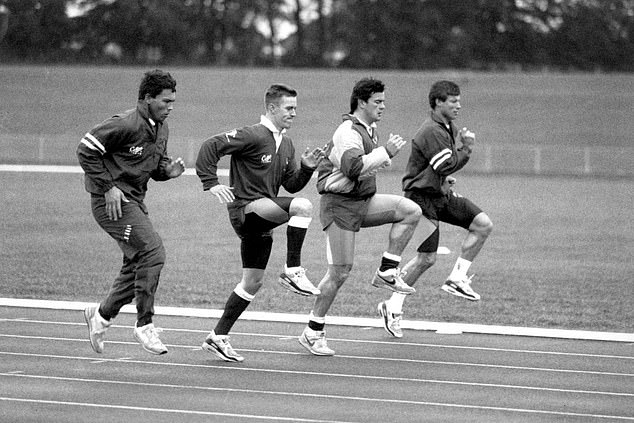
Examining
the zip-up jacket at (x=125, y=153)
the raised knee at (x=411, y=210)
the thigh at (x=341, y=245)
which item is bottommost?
the thigh at (x=341, y=245)

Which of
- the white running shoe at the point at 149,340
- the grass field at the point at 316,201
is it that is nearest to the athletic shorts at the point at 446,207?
the grass field at the point at 316,201

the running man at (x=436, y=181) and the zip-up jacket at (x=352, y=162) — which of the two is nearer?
the zip-up jacket at (x=352, y=162)

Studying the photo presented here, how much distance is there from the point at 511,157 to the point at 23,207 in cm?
2729

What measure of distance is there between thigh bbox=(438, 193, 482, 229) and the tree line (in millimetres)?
52883

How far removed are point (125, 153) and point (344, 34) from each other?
191 feet

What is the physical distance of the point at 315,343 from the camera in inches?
404

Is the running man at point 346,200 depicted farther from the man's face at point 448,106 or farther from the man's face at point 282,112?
the man's face at point 448,106

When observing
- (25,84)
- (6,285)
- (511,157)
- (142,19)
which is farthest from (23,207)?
(142,19)

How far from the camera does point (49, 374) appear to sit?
917 cm

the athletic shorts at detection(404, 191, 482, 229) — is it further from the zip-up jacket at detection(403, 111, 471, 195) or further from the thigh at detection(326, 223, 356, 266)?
the thigh at detection(326, 223, 356, 266)

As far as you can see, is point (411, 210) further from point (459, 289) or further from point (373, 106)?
point (459, 289)

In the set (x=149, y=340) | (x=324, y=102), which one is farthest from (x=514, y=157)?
(x=149, y=340)

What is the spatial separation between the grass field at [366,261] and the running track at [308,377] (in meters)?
2.03

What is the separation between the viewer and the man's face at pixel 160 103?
9508 millimetres
